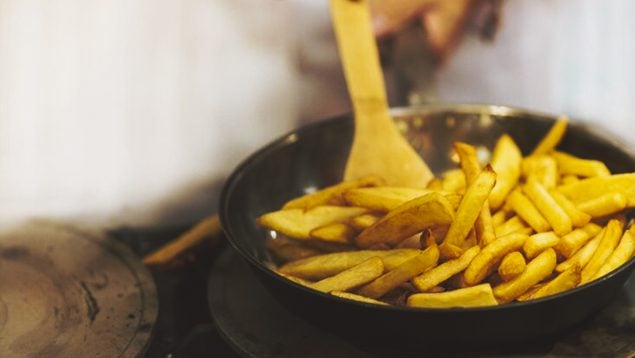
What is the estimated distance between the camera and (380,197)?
1.33 m

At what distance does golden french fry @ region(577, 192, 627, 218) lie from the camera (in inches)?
51.4

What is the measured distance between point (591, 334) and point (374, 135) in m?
0.63

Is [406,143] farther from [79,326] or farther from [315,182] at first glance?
[79,326]

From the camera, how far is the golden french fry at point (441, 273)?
1156mm

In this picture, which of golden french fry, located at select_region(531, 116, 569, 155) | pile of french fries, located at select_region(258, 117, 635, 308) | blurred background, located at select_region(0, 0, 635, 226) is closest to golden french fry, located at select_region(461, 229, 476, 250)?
pile of french fries, located at select_region(258, 117, 635, 308)

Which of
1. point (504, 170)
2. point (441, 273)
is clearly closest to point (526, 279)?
point (441, 273)

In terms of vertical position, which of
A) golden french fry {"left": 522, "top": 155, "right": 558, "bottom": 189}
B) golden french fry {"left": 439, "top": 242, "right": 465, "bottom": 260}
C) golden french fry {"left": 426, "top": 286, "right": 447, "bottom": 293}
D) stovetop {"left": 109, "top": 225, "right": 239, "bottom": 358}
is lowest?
stovetop {"left": 109, "top": 225, "right": 239, "bottom": 358}

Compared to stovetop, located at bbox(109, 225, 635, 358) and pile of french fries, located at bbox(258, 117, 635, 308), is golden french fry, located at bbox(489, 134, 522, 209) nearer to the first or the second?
pile of french fries, located at bbox(258, 117, 635, 308)

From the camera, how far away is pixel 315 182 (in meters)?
1.77

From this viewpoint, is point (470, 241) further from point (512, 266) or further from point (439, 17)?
point (439, 17)

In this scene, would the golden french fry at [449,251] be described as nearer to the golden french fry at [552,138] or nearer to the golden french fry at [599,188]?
the golden french fry at [599,188]

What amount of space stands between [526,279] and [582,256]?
0.48 ft

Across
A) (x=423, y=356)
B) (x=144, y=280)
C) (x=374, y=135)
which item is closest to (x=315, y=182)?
(x=374, y=135)

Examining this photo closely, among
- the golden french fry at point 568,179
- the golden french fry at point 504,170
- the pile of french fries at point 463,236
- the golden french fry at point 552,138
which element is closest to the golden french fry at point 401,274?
the pile of french fries at point 463,236
